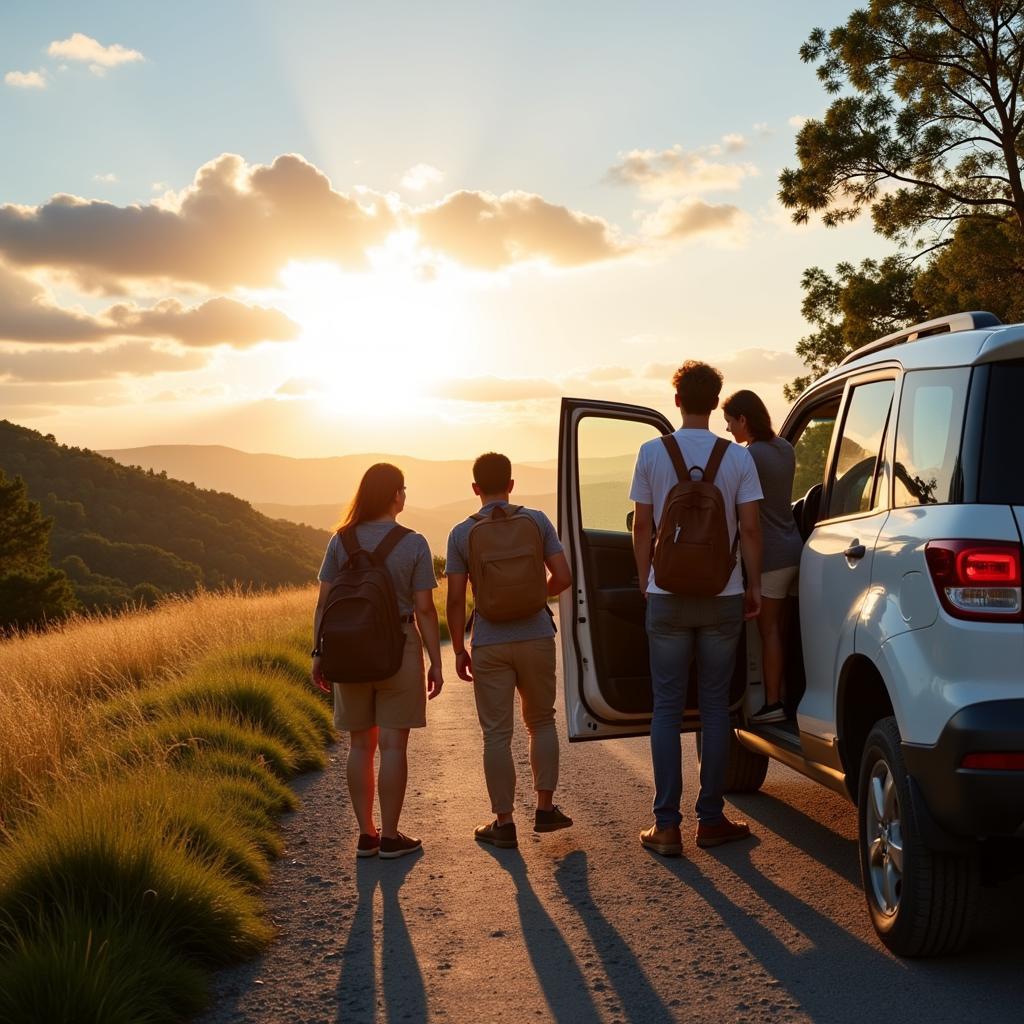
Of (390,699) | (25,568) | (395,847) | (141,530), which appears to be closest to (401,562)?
(390,699)

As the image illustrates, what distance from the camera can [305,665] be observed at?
44.9 ft

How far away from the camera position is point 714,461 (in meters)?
6.48

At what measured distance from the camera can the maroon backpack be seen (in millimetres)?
6664

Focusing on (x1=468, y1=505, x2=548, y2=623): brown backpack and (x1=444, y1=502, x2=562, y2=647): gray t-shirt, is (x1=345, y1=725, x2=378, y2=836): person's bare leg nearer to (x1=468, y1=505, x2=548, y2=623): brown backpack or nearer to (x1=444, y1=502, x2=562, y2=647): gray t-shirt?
(x1=444, y1=502, x2=562, y2=647): gray t-shirt

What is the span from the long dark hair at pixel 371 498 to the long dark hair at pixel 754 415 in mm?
1853

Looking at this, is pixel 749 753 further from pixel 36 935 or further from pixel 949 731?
pixel 36 935

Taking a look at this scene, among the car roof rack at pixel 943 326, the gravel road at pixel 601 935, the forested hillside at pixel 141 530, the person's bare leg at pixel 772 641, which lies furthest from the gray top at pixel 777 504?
the forested hillside at pixel 141 530

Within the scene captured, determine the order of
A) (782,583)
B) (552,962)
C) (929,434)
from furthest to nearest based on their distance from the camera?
(782,583)
(552,962)
(929,434)

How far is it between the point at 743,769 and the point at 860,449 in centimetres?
279

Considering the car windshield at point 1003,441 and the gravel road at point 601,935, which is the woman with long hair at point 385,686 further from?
the car windshield at point 1003,441

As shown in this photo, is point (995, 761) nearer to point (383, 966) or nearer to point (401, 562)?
point (383, 966)

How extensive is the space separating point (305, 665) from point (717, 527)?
8.11 metres

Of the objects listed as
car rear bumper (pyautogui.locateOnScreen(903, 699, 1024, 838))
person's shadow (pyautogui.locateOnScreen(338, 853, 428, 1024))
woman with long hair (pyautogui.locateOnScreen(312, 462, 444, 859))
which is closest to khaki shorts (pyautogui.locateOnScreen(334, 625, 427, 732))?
woman with long hair (pyautogui.locateOnScreen(312, 462, 444, 859))

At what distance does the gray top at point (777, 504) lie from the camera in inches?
263
